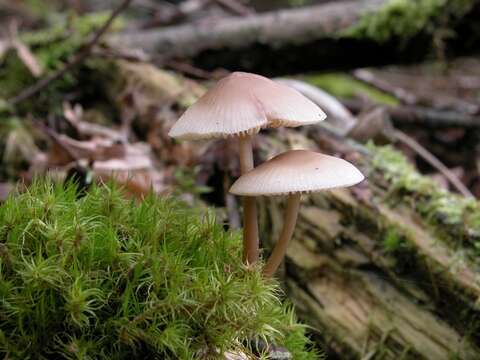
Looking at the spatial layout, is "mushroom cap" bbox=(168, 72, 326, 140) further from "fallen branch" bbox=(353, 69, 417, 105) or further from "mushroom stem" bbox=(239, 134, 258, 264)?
"fallen branch" bbox=(353, 69, 417, 105)

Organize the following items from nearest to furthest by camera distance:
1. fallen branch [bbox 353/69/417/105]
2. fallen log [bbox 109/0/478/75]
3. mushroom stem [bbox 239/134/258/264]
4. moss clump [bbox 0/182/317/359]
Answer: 1. moss clump [bbox 0/182/317/359]
2. mushroom stem [bbox 239/134/258/264]
3. fallen log [bbox 109/0/478/75]
4. fallen branch [bbox 353/69/417/105]

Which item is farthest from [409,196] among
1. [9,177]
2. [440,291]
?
[9,177]

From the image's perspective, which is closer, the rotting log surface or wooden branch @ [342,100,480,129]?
the rotting log surface

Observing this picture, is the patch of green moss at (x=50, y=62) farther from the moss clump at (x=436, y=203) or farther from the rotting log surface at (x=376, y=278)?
the moss clump at (x=436, y=203)

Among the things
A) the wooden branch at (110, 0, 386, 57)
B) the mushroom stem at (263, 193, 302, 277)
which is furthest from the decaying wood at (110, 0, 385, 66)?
the mushroom stem at (263, 193, 302, 277)

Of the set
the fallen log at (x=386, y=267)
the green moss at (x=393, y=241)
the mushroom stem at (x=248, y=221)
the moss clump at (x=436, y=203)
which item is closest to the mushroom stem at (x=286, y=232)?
the mushroom stem at (x=248, y=221)

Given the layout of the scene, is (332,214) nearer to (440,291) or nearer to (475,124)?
(440,291)

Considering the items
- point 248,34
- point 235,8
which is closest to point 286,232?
point 248,34
